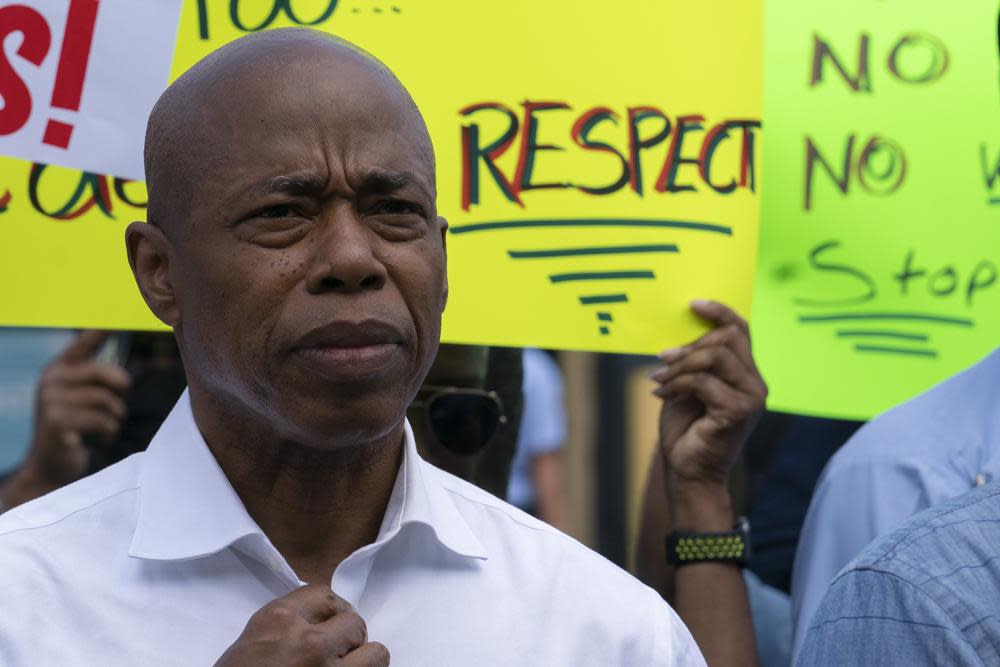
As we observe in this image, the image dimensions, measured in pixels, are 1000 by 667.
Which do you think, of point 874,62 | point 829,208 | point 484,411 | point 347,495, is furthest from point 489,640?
point 874,62

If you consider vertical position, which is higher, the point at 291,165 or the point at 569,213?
the point at 291,165

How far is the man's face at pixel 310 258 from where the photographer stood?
1.68 meters

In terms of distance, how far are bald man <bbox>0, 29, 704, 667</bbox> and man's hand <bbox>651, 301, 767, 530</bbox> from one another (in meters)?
0.70

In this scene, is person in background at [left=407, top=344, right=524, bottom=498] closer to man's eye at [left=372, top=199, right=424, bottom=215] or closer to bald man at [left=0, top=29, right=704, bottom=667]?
bald man at [left=0, top=29, right=704, bottom=667]

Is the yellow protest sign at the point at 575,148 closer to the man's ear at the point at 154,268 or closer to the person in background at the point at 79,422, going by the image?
the man's ear at the point at 154,268

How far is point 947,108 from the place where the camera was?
9.60ft

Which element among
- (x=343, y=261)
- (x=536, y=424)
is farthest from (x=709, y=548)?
(x=536, y=424)

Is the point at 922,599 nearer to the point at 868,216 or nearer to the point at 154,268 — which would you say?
the point at 154,268

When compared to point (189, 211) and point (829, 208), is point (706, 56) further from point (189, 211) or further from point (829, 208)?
point (189, 211)

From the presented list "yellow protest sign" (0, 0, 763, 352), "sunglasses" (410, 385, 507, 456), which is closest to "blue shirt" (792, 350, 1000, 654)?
"yellow protest sign" (0, 0, 763, 352)

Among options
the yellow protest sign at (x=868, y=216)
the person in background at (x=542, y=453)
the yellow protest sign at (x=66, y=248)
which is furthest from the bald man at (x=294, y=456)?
the person in background at (x=542, y=453)

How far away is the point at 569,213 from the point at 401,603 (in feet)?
3.29

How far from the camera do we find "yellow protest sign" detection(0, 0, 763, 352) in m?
2.52

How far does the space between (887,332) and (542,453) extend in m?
3.39
